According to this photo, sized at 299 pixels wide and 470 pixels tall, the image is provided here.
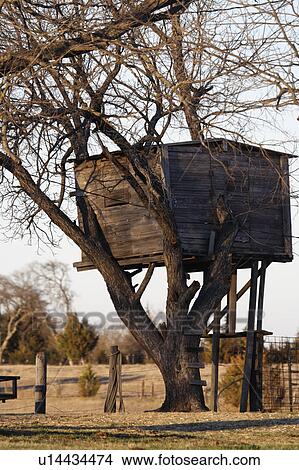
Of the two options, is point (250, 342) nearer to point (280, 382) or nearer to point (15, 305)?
point (280, 382)

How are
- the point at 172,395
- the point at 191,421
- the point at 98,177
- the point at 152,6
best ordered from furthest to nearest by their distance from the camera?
the point at 98,177
the point at 172,395
the point at 191,421
the point at 152,6

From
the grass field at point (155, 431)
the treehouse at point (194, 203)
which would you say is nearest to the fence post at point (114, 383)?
the treehouse at point (194, 203)

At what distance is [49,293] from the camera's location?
7169 centimetres

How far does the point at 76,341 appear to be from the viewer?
55.6 m

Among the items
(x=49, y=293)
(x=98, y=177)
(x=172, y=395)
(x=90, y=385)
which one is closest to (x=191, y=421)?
(x=172, y=395)

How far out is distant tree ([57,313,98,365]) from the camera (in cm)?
5550

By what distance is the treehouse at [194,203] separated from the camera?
23312 millimetres

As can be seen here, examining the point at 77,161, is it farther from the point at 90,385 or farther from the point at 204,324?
the point at 90,385

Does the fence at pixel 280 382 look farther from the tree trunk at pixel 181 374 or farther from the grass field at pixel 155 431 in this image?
the grass field at pixel 155 431

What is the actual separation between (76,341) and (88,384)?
45.3ft

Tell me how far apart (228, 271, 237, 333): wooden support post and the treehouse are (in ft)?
5.73

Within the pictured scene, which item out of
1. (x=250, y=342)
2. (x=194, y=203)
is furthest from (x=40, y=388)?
(x=250, y=342)

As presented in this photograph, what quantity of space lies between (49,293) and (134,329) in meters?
49.0

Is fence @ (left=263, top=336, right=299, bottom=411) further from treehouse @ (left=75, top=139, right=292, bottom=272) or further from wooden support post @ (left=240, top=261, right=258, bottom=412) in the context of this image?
treehouse @ (left=75, top=139, right=292, bottom=272)
